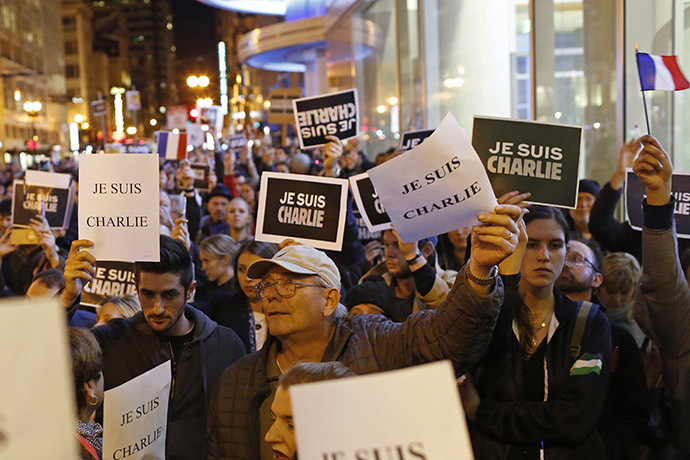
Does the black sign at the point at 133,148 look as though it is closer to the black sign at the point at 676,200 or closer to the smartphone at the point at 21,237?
the smartphone at the point at 21,237

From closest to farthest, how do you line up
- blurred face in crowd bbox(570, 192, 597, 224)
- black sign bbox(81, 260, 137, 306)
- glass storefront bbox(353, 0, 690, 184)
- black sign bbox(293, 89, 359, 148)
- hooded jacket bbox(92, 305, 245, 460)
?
hooded jacket bbox(92, 305, 245, 460) < black sign bbox(81, 260, 137, 306) < blurred face in crowd bbox(570, 192, 597, 224) < glass storefront bbox(353, 0, 690, 184) < black sign bbox(293, 89, 359, 148)

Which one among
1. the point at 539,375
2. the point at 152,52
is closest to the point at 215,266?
the point at 539,375

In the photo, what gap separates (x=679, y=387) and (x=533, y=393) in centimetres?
70

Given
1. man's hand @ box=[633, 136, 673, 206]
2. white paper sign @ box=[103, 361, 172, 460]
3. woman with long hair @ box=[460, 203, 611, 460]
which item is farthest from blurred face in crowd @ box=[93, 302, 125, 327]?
man's hand @ box=[633, 136, 673, 206]

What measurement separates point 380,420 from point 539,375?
77.6 inches

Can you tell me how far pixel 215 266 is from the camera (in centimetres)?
642

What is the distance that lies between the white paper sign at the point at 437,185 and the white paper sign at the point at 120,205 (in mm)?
1501

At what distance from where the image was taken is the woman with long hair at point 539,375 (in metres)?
3.33

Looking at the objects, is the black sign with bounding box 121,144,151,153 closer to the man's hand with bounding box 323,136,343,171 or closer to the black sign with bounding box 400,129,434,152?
the black sign with bounding box 400,129,434,152

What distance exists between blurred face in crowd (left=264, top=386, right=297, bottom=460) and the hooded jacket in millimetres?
1609

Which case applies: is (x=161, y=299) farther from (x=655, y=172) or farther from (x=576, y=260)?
(x=655, y=172)

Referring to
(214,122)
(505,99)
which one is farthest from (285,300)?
(214,122)

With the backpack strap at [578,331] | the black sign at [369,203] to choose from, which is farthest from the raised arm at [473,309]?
the black sign at [369,203]

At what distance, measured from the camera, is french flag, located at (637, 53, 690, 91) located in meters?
4.37
